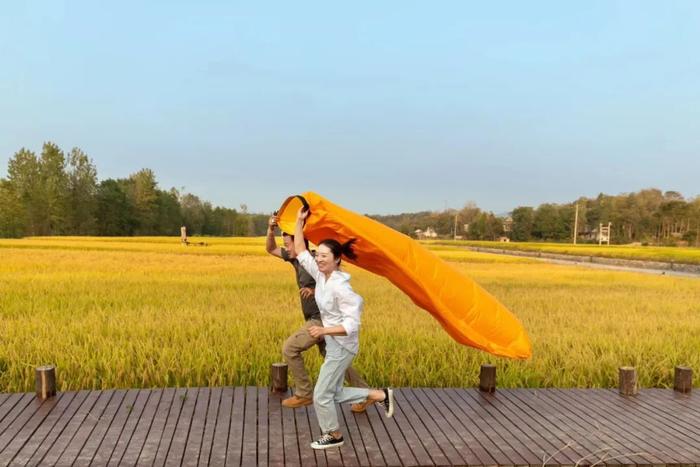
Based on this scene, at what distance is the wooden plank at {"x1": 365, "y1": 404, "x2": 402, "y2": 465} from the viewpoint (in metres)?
3.90

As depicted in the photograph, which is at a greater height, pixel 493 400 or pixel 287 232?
pixel 287 232

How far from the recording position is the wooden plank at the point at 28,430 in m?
3.84

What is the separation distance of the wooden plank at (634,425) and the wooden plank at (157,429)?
146 inches

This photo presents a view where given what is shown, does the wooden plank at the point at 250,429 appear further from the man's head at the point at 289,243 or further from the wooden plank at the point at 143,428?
the man's head at the point at 289,243

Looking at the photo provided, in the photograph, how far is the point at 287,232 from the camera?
4.87m

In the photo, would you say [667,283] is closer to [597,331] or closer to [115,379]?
[597,331]

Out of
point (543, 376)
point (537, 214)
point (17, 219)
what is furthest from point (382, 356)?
point (537, 214)

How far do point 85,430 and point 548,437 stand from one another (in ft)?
12.2

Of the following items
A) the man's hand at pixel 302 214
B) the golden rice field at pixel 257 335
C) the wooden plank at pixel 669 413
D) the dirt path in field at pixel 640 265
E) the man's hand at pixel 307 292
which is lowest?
the dirt path in field at pixel 640 265

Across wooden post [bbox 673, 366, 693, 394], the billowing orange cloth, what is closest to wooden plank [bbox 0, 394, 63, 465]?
the billowing orange cloth

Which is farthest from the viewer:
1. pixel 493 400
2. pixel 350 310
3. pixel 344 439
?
pixel 493 400

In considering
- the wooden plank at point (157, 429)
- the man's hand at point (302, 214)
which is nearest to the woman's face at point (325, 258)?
the man's hand at point (302, 214)

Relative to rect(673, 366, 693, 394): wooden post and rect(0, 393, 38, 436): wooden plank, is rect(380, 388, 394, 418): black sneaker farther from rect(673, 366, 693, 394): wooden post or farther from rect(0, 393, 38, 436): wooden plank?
rect(673, 366, 693, 394): wooden post

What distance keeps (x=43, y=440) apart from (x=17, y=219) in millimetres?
67938
